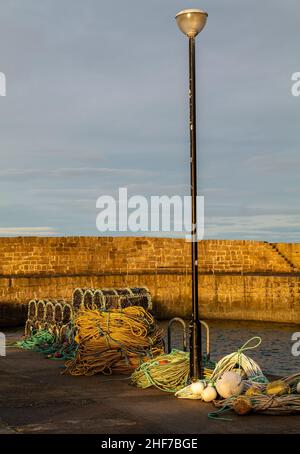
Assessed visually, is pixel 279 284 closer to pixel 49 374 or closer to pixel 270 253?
pixel 270 253

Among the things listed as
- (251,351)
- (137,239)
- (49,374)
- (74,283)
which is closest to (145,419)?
(49,374)

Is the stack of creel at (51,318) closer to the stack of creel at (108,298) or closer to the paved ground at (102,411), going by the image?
the stack of creel at (108,298)

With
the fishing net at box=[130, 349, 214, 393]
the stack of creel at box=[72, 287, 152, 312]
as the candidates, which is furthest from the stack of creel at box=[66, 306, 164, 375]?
the stack of creel at box=[72, 287, 152, 312]

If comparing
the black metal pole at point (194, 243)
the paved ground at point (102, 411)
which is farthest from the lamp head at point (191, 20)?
the paved ground at point (102, 411)

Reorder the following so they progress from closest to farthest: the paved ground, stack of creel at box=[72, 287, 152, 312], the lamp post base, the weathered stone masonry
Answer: the paved ground, the lamp post base, stack of creel at box=[72, 287, 152, 312], the weathered stone masonry

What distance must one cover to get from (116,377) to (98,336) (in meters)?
0.74

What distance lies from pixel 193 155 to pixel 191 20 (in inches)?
73.3

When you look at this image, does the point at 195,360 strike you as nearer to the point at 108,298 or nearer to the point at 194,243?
the point at 194,243

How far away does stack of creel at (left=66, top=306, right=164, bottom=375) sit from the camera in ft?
35.6

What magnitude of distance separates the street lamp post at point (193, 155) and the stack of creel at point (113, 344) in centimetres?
158

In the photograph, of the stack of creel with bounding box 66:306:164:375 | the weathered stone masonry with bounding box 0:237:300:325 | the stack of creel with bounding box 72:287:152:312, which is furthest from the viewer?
the weathered stone masonry with bounding box 0:237:300:325

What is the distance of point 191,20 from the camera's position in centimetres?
948

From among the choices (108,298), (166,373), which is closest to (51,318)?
(108,298)

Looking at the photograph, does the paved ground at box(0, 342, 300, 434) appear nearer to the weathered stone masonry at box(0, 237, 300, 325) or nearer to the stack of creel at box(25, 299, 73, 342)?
the stack of creel at box(25, 299, 73, 342)
